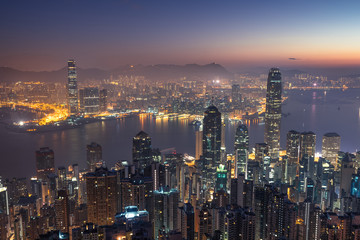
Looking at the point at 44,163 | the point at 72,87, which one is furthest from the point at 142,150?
the point at 72,87

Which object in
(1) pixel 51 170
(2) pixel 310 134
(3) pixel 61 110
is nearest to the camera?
(1) pixel 51 170

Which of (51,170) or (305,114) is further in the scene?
(305,114)

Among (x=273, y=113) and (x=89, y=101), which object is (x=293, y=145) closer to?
(x=273, y=113)

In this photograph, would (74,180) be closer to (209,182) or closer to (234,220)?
(209,182)

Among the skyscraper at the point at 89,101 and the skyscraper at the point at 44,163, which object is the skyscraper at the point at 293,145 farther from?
the skyscraper at the point at 89,101

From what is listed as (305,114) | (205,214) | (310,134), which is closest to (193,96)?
(305,114)

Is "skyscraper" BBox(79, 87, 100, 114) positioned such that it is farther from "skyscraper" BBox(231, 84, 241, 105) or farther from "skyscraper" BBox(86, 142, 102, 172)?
"skyscraper" BBox(86, 142, 102, 172)

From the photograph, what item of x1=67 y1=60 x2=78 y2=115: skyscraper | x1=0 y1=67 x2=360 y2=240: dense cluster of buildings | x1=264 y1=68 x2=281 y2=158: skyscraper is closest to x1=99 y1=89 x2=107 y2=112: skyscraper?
x1=67 y1=60 x2=78 y2=115: skyscraper
